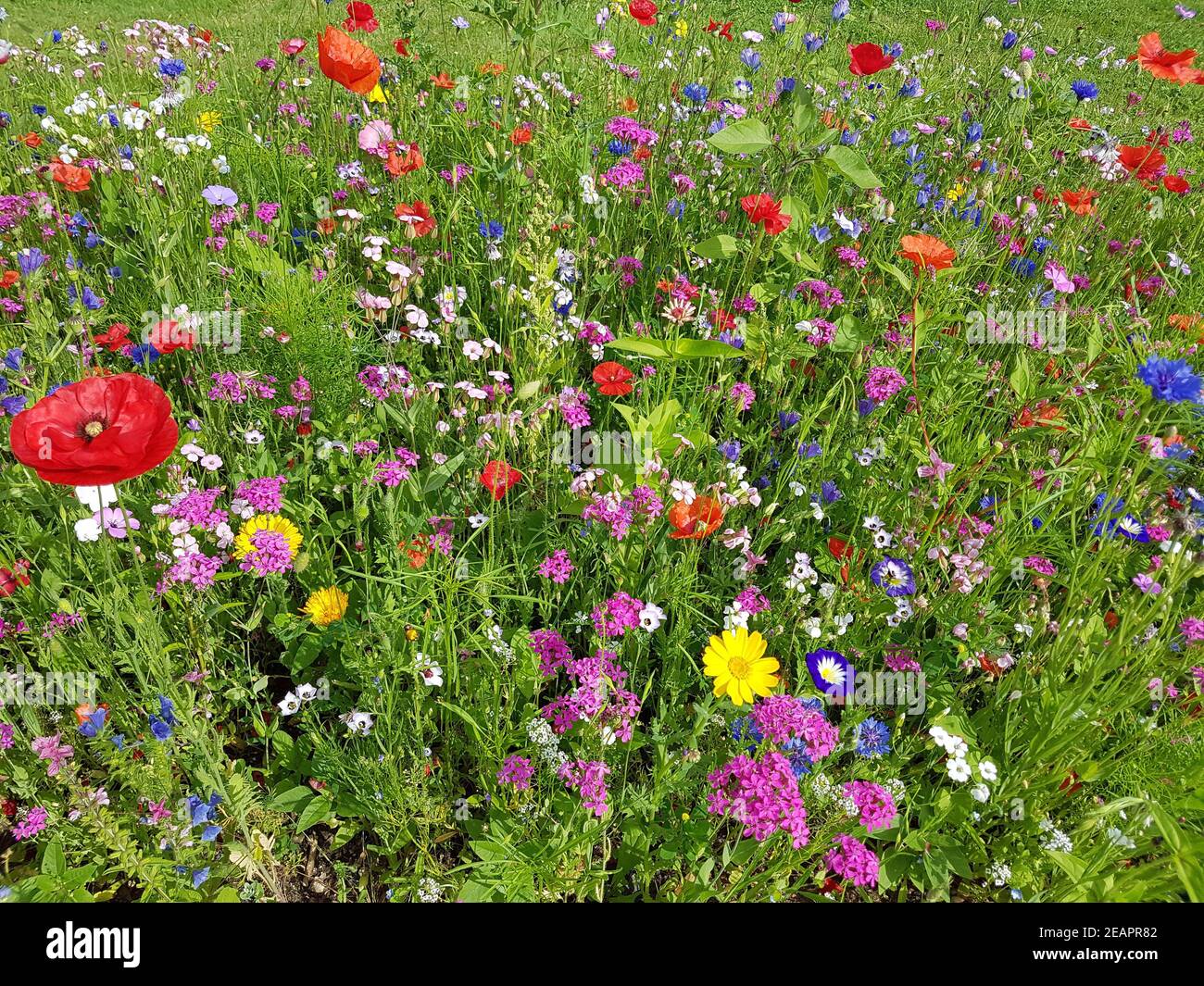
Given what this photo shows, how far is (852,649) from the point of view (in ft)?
6.22

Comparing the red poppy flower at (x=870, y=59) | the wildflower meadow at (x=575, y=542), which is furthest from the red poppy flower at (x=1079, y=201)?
the red poppy flower at (x=870, y=59)

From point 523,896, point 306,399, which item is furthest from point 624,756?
point 306,399

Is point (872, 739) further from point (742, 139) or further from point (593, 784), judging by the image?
point (742, 139)

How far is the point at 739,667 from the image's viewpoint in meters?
1.53

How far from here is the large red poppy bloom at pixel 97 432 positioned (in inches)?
45.2

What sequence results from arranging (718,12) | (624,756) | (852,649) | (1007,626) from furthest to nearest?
1. (718,12)
2. (1007,626)
3. (852,649)
4. (624,756)

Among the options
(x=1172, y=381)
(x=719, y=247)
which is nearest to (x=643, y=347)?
(x=719, y=247)

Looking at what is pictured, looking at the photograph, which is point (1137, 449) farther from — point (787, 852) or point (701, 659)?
point (787, 852)

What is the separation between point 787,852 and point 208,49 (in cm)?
477

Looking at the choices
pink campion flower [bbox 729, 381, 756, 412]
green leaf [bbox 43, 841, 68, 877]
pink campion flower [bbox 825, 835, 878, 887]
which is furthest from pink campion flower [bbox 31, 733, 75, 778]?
pink campion flower [bbox 729, 381, 756, 412]

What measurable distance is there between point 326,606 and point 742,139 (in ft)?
5.45

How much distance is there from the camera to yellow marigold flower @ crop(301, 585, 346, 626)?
6.03 feet

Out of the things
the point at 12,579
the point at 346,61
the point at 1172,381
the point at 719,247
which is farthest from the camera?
the point at 346,61

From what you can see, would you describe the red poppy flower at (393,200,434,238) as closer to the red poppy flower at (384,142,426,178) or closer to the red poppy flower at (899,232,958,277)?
the red poppy flower at (384,142,426,178)
